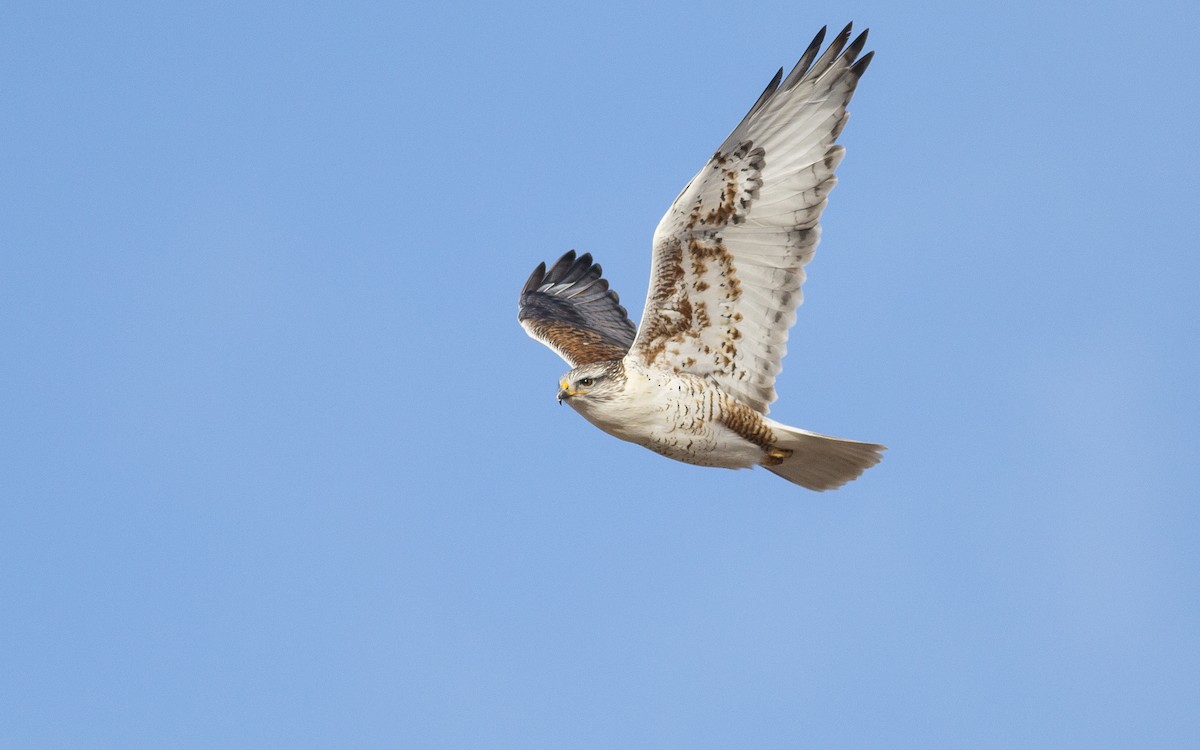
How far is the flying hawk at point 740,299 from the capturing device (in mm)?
10867

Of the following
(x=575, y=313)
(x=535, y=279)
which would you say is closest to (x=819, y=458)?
(x=575, y=313)

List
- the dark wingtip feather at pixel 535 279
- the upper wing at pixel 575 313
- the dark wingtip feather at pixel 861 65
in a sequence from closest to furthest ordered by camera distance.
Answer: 1. the dark wingtip feather at pixel 861 65
2. the upper wing at pixel 575 313
3. the dark wingtip feather at pixel 535 279

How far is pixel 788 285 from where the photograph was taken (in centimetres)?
1121

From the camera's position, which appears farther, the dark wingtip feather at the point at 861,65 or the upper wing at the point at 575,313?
the upper wing at the point at 575,313

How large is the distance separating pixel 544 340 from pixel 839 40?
3.99 m

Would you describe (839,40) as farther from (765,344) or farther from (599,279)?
(599,279)

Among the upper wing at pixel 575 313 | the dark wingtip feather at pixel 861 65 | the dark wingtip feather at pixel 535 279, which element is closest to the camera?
the dark wingtip feather at pixel 861 65

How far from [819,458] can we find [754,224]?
191cm

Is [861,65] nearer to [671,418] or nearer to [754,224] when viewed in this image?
[754,224]

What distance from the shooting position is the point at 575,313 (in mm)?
15164

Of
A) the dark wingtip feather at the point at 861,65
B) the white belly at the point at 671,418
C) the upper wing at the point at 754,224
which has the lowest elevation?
the white belly at the point at 671,418

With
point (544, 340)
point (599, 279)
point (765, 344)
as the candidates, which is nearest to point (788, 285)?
point (765, 344)

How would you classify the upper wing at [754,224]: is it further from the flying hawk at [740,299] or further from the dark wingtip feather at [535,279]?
the dark wingtip feather at [535,279]

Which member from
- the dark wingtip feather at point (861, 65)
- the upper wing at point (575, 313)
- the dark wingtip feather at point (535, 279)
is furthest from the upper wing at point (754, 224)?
the dark wingtip feather at point (535, 279)
